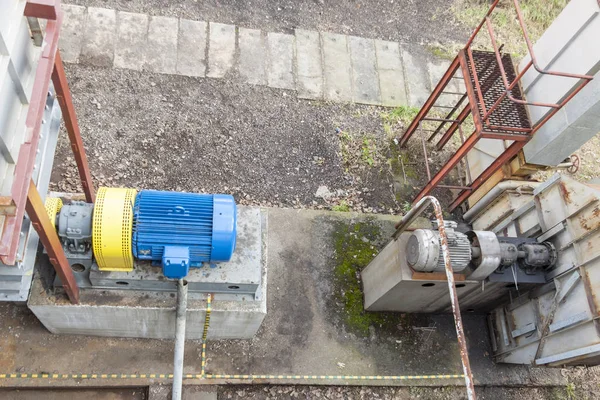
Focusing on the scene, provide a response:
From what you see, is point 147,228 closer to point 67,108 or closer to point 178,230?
point 178,230

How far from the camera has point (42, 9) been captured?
3637 millimetres

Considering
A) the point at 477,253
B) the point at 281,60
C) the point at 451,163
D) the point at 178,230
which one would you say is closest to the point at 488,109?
the point at 451,163

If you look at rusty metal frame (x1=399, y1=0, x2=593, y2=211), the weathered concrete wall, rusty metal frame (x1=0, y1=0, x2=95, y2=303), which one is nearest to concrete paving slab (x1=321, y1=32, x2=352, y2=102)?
rusty metal frame (x1=399, y1=0, x2=593, y2=211)

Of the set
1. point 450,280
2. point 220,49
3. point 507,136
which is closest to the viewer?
point 450,280

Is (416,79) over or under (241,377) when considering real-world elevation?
over

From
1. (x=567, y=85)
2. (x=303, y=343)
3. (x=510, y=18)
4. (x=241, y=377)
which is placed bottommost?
(x=241, y=377)

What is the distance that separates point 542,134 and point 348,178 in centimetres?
278

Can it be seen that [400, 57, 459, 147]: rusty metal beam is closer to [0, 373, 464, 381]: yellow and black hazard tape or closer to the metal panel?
the metal panel

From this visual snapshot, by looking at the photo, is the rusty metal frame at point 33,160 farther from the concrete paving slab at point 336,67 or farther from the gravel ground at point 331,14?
the concrete paving slab at point 336,67

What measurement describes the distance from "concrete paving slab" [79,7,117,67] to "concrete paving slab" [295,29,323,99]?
10.1ft

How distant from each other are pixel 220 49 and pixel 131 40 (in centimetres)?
144

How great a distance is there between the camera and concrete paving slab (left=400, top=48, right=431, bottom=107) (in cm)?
870

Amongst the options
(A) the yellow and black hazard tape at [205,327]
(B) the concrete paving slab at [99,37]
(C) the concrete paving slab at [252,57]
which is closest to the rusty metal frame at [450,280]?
(A) the yellow and black hazard tape at [205,327]

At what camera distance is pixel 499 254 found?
5395mm
